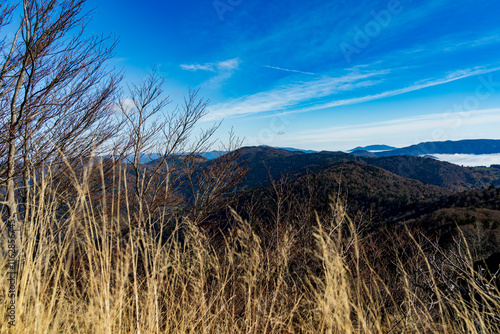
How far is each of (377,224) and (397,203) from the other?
1427cm

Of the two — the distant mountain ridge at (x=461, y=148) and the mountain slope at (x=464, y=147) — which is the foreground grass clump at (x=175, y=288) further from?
the mountain slope at (x=464, y=147)

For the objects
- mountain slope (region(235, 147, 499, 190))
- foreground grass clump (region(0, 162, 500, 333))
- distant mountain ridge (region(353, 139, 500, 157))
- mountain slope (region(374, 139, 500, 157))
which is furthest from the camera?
mountain slope (region(374, 139, 500, 157))

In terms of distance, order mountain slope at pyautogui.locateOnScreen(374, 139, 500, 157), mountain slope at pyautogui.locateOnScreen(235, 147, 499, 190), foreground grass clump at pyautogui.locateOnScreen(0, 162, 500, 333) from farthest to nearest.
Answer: mountain slope at pyautogui.locateOnScreen(374, 139, 500, 157) < mountain slope at pyautogui.locateOnScreen(235, 147, 499, 190) < foreground grass clump at pyautogui.locateOnScreen(0, 162, 500, 333)

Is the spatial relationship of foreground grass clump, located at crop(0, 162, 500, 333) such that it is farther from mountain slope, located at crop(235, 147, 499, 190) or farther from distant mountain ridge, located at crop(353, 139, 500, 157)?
distant mountain ridge, located at crop(353, 139, 500, 157)

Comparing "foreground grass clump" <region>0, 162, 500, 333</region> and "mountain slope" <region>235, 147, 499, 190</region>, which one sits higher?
"foreground grass clump" <region>0, 162, 500, 333</region>

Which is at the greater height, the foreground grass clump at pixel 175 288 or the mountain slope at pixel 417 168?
the foreground grass clump at pixel 175 288

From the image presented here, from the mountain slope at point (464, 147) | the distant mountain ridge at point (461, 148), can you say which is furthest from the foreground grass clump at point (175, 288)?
the mountain slope at point (464, 147)

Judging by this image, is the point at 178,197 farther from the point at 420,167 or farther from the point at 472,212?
the point at 420,167

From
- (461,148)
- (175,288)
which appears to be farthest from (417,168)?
(461,148)

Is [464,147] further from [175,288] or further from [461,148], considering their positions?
[175,288]

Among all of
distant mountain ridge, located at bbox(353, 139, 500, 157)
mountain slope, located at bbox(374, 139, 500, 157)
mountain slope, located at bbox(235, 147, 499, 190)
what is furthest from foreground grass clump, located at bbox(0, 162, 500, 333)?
mountain slope, located at bbox(374, 139, 500, 157)

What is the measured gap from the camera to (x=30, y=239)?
4.37 ft

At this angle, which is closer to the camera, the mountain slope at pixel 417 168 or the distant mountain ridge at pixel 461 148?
the mountain slope at pixel 417 168

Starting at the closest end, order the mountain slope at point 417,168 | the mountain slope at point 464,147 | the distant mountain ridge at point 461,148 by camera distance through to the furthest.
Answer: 1. the mountain slope at point 417,168
2. the distant mountain ridge at point 461,148
3. the mountain slope at point 464,147
